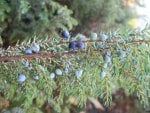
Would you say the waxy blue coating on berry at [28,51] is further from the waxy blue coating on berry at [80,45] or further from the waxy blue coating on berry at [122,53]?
the waxy blue coating on berry at [122,53]

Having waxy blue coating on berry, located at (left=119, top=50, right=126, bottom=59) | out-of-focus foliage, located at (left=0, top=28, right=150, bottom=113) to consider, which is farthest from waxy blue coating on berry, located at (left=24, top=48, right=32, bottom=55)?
waxy blue coating on berry, located at (left=119, top=50, right=126, bottom=59)

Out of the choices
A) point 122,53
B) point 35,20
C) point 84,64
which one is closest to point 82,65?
point 84,64

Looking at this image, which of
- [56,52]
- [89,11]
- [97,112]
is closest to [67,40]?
[56,52]

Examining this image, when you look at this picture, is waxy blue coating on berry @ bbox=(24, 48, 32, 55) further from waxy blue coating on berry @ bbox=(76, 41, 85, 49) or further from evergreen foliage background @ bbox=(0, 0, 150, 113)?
waxy blue coating on berry @ bbox=(76, 41, 85, 49)

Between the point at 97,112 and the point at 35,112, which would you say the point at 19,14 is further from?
the point at 97,112

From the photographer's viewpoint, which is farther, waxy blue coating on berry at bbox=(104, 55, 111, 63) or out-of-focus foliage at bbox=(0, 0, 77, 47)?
out-of-focus foliage at bbox=(0, 0, 77, 47)

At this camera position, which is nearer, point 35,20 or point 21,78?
point 21,78

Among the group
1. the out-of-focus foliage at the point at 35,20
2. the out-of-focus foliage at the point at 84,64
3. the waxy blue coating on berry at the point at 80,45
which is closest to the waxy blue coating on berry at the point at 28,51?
the out-of-focus foliage at the point at 84,64

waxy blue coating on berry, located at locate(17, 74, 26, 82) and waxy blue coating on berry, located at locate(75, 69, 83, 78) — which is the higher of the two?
waxy blue coating on berry, located at locate(75, 69, 83, 78)

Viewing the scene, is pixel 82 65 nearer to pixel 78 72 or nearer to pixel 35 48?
pixel 78 72

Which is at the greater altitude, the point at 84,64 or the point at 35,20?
the point at 35,20

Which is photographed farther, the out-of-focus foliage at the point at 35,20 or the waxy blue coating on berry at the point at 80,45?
the out-of-focus foliage at the point at 35,20
